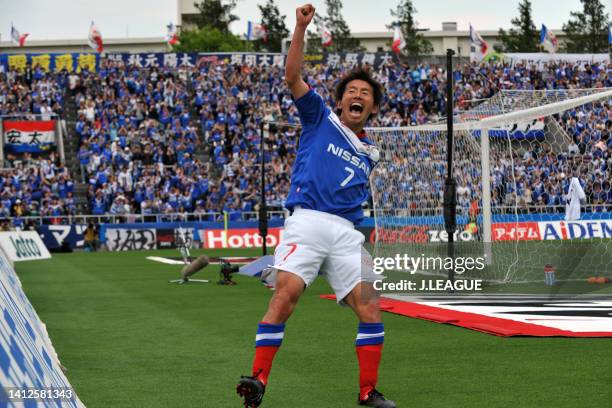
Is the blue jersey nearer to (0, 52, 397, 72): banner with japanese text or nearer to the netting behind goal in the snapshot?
the netting behind goal

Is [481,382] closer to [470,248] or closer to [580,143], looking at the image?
[470,248]

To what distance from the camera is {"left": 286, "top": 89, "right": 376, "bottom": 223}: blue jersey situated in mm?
6473

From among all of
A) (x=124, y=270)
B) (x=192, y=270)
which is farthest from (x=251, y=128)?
(x=192, y=270)

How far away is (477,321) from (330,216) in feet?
17.5

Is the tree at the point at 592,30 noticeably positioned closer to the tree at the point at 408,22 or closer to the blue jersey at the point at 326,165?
the tree at the point at 408,22

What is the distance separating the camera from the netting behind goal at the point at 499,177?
1847 centimetres

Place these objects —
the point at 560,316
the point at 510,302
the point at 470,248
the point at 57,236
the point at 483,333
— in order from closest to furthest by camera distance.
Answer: the point at 483,333
the point at 560,316
the point at 510,302
the point at 470,248
the point at 57,236

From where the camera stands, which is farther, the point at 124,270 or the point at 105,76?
the point at 105,76

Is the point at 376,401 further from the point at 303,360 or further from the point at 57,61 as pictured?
the point at 57,61

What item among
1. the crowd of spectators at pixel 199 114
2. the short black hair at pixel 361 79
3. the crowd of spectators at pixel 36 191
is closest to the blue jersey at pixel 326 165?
the short black hair at pixel 361 79

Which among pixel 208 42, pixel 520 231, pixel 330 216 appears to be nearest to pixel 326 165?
pixel 330 216

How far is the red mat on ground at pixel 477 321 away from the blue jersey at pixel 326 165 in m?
3.99

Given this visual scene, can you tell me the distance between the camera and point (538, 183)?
23.0 metres

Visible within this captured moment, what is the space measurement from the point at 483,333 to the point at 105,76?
39434 millimetres
